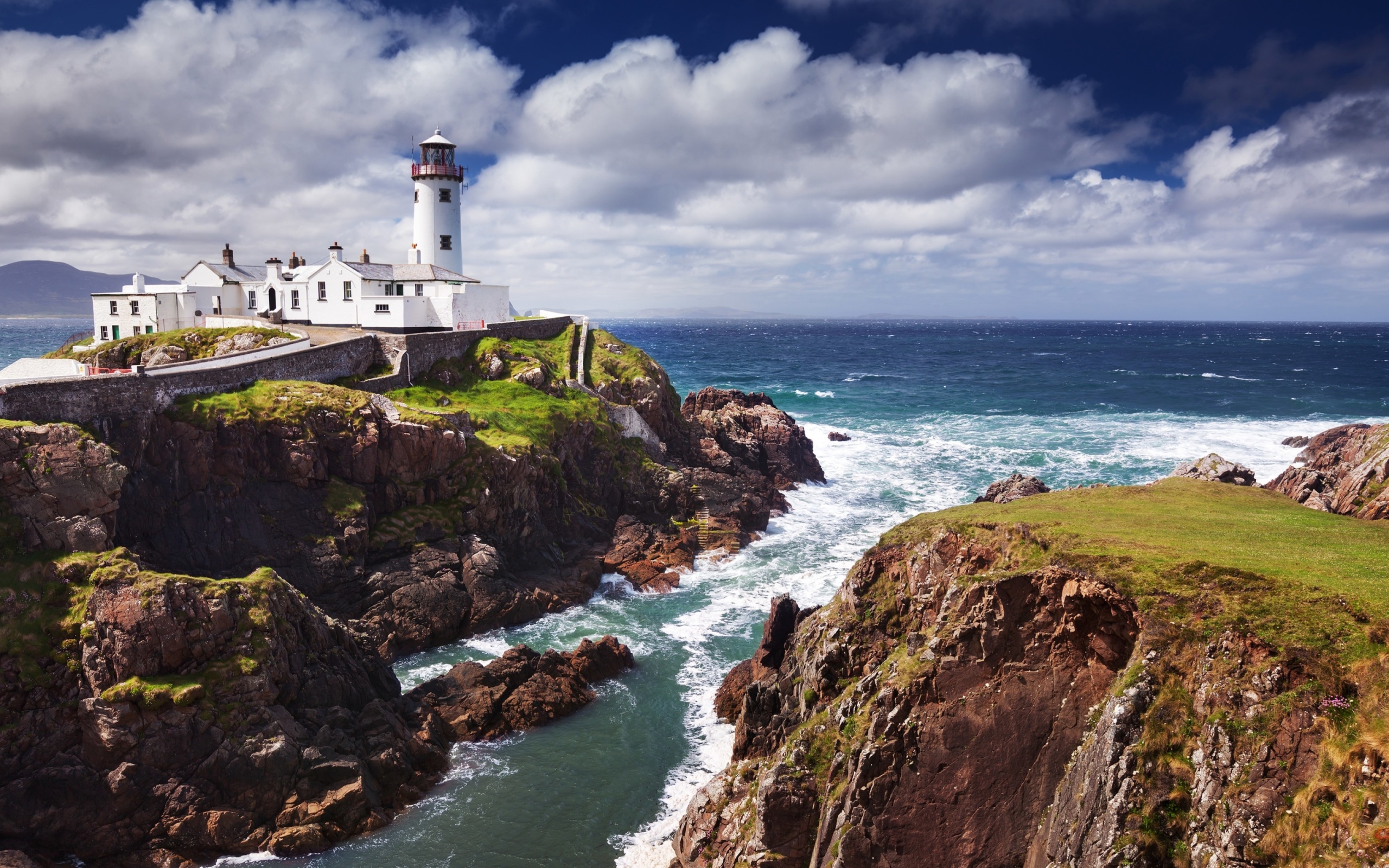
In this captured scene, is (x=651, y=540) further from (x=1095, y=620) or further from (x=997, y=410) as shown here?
(x=997, y=410)

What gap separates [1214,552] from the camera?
14.2 m

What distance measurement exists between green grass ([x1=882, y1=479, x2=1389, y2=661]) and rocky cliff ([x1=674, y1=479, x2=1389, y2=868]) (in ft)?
0.18

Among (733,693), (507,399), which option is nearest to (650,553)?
(507,399)

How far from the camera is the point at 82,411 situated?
1097 inches

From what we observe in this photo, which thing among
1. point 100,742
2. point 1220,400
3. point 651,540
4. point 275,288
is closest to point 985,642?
point 100,742

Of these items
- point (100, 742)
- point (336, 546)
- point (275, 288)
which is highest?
point (275, 288)

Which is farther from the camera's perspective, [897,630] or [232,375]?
[232,375]

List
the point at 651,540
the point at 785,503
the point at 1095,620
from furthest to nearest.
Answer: the point at 785,503 < the point at 651,540 < the point at 1095,620

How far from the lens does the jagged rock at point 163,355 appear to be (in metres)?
42.7

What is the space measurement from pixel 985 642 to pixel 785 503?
113 ft

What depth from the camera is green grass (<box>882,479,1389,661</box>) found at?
37.9 ft

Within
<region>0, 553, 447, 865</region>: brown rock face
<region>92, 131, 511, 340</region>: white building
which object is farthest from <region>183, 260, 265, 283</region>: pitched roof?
<region>0, 553, 447, 865</region>: brown rock face

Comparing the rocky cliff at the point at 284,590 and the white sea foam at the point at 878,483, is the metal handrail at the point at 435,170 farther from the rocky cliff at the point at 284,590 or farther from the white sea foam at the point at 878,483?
the white sea foam at the point at 878,483

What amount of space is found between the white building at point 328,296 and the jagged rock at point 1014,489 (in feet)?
108
